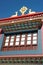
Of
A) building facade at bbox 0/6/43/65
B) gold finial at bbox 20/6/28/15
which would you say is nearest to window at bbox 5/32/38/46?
building facade at bbox 0/6/43/65

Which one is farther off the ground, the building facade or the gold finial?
the gold finial

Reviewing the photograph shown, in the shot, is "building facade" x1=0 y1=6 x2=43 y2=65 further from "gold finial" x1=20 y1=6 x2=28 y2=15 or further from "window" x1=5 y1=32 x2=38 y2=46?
"gold finial" x1=20 y1=6 x2=28 y2=15

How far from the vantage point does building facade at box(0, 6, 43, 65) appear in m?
10.5

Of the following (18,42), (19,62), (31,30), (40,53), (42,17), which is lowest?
(19,62)

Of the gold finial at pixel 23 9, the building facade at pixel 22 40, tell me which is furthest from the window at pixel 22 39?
the gold finial at pixel 23 9

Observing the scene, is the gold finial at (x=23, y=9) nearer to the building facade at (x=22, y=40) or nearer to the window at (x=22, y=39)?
the building facade at (x=22, y=40)

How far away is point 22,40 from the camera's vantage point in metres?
11.9

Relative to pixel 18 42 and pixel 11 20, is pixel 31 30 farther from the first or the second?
pixel 11 20

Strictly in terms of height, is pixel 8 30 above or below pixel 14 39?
above

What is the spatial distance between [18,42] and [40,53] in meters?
2.26

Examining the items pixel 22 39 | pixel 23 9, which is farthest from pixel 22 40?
pixel 23 9

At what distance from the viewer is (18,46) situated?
1173 cm

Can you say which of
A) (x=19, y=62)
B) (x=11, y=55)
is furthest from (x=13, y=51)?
(x=19, y=62)

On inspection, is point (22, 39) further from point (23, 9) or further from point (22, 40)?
point (23, 9)
